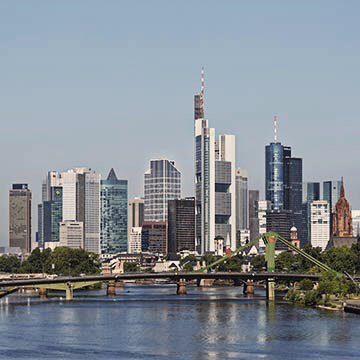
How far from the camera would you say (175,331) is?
350ft

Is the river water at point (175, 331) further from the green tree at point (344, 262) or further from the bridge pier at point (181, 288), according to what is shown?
the green tree at point (344, 262)

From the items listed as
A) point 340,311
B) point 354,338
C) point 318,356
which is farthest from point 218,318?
point 318,356

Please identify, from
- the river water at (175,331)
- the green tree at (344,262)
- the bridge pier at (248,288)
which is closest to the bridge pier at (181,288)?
the bridge pier at (248,288)

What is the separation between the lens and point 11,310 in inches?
5276

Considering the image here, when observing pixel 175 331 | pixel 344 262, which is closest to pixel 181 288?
pixel 344 262

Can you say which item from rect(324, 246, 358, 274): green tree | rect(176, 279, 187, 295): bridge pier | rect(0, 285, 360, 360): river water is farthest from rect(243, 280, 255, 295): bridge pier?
rect(0, 285, 360, 360): river water

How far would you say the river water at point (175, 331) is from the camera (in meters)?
90.6

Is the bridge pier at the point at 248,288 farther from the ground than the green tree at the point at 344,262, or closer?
closer

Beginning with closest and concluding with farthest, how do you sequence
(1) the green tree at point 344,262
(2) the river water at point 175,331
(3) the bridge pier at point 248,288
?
(2) the river water at point 175,331 < (3) the bridge pier at point 248,288 < (1) the green tree at point 344,262

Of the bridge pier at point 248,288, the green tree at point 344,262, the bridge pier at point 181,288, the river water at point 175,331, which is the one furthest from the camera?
the green tree at point 344,262

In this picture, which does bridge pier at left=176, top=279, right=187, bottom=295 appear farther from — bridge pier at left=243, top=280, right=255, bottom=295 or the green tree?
the green tree

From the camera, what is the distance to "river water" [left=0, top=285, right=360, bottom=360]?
297ft

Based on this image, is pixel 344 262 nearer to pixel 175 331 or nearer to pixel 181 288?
pixel 181 288

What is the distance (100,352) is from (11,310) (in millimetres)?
44936
